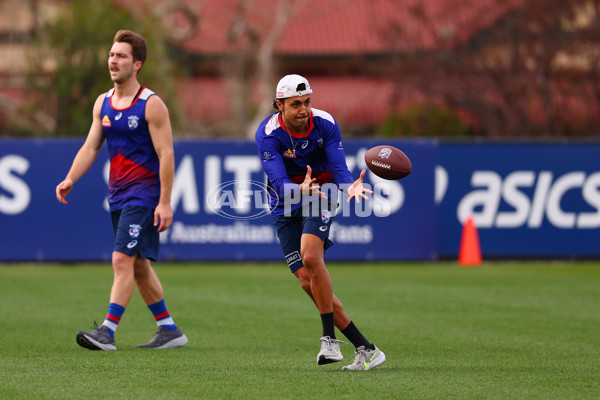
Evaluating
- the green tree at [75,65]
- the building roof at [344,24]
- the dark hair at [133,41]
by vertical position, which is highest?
the building roof at [344,24]

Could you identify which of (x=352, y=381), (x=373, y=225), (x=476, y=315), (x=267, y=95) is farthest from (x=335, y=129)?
(x=267, y=95)

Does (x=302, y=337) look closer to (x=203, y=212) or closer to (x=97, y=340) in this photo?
(x=97, y=340)

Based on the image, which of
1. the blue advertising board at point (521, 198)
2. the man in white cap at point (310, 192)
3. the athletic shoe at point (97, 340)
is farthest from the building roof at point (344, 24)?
the athletic shoe at point (97, 340)

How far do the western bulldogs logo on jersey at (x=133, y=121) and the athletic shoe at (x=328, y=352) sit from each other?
251 cm

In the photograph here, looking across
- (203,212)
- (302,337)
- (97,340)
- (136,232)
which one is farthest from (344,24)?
(97,340)

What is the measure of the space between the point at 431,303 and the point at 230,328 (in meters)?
3.16

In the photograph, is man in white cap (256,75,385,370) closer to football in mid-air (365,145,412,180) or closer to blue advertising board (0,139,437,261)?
football in mid-air (365,145,412,180)

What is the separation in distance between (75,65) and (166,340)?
16.9 metres

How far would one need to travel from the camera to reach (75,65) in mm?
24656

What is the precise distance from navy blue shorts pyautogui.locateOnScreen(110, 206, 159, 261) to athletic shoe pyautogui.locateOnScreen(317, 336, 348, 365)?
1957 mm

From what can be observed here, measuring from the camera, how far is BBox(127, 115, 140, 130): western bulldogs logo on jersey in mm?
8695

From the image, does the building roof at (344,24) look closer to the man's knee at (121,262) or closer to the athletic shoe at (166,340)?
the athletic shoe at (166,340)

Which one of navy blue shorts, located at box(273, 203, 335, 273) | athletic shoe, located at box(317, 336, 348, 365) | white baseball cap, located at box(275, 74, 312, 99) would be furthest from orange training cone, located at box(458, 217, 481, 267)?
white baseball cap, located at box(275, 74, 312, 99)

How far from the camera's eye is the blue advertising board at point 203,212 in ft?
56.5
